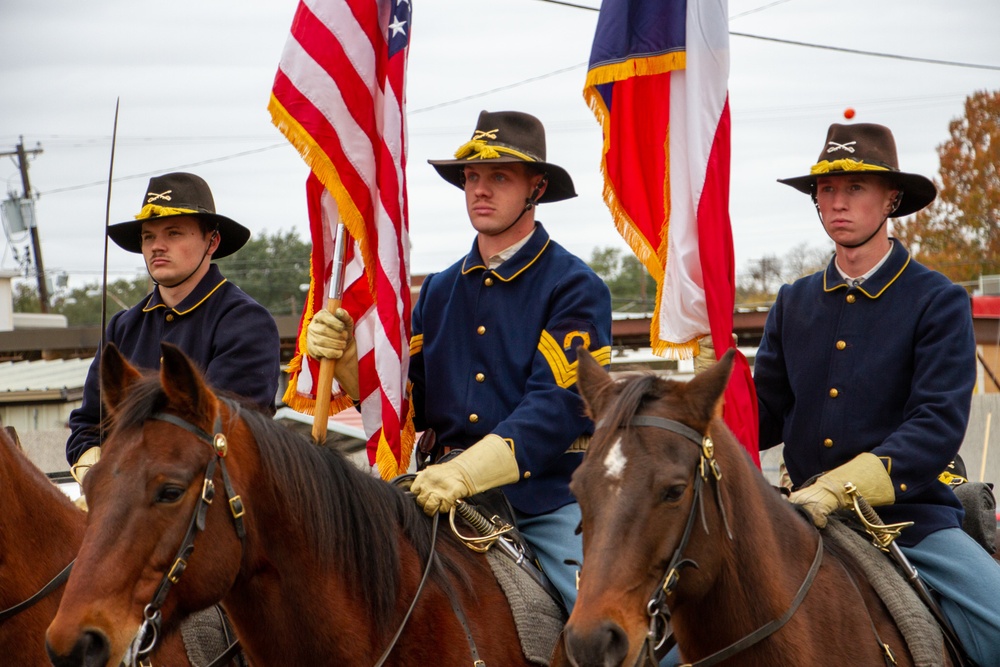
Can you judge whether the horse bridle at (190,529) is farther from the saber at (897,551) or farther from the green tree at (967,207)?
the green tree at (967,207)

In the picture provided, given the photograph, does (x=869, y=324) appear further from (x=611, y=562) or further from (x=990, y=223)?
(x=990, y=223)

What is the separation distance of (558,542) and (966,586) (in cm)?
170

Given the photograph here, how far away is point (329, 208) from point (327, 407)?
1.18 metres

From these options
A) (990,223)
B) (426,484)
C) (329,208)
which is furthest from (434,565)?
(990,223)

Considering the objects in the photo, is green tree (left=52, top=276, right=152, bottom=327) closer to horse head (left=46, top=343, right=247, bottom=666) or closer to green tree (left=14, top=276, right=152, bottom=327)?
green tree (left=14, top=276, right=152, bottom=327)

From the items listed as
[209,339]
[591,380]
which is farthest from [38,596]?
[591,380]

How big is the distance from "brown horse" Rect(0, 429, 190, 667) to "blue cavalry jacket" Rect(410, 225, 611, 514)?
161 cm

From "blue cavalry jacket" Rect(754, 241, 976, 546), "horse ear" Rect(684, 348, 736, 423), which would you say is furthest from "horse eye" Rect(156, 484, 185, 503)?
"blue cavalry jacket" Rect(754, 241, 976, 546)

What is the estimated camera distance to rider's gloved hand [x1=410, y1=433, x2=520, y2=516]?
4.57m

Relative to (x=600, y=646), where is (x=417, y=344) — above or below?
above

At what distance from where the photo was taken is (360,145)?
5.61 meters

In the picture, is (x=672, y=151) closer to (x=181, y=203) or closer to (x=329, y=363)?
(x=329, y=363)

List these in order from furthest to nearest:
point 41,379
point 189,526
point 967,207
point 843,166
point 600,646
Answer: point 967,207
point 41,379
point 843,166
point 189,526
point 600,646

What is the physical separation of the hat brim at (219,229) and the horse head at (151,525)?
218 cm
